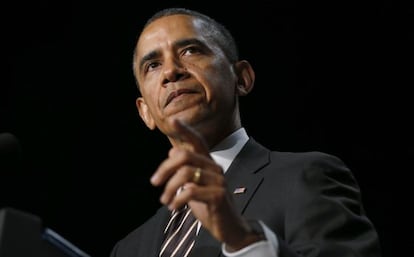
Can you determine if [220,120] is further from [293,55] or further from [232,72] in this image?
[293,55]

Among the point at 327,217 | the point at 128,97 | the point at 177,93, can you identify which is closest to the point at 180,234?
the point at 177,93

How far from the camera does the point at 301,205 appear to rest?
171cm

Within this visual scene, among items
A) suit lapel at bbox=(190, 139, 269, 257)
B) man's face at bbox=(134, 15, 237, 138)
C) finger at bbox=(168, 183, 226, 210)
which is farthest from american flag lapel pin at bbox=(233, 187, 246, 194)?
finger at bbox=(168, 183, 226, 210)

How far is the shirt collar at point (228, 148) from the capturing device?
2133mm

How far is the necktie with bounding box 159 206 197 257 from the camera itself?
1898 millimetres

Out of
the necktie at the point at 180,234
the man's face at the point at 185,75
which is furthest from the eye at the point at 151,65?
the necktie at the point at 180,234

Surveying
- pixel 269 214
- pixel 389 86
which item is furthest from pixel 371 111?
pixel 269 214

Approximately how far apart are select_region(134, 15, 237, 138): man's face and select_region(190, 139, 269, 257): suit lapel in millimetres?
126

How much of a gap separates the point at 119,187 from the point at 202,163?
2240 millimetres

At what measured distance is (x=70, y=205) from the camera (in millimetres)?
3377

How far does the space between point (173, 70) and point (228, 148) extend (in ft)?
0.89

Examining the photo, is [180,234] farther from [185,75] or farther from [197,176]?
[197,176]

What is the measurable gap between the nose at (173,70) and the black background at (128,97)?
1334 mm

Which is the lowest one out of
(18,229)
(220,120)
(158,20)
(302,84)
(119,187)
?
(119,187)
